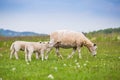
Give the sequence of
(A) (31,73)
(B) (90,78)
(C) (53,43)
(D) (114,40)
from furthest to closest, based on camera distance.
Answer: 1. (D) (114,40)
2. (C) (53,43)
3. (A) (31,73)
4. (B) (90,78)

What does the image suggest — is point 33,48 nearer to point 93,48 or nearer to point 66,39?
point 66,39

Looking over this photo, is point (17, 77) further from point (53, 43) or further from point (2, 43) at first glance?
point (2, 43)

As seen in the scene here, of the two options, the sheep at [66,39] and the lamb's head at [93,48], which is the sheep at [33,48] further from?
the lamb's head at [93,48]

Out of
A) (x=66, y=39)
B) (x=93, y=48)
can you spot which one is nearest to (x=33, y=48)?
(x=66, y=39)

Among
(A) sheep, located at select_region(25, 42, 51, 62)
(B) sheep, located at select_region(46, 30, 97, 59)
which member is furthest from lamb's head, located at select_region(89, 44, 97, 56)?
(A) sheep, located at select_region(25, 42, 51, 62)

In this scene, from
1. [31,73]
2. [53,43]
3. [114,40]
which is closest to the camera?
[31,73]

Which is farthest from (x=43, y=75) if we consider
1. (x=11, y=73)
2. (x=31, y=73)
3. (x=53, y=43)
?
(x=53, y=43)

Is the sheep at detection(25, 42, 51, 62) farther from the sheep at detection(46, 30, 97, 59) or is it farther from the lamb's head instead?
the lamb's head

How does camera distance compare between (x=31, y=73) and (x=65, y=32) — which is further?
(x=65, y=32)

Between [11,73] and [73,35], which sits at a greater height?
[73,35]

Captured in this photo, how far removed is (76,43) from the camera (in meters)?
25.2

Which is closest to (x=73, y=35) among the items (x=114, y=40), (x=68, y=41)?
(x=68, y=41)

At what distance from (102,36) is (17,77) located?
3807cm

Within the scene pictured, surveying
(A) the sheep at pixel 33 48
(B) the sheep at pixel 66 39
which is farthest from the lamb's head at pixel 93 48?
(A) the sheep at pixel 33 48
